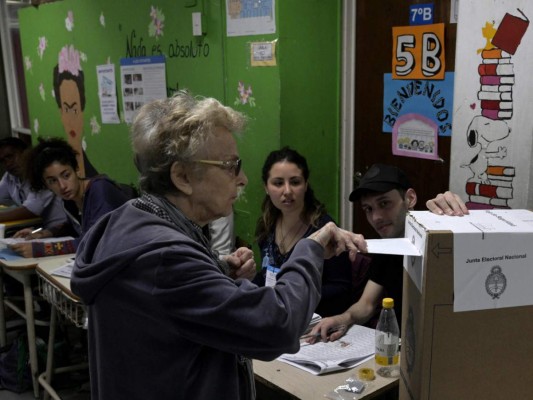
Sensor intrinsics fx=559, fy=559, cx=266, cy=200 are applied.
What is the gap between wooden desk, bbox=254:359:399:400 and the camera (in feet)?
5.17

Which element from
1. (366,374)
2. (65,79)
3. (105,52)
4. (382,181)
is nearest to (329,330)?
(366,374)

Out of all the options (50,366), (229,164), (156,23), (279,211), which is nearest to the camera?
(229,164)

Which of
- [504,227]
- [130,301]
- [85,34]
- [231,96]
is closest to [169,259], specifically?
[130,301]

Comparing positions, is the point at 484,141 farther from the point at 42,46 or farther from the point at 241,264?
the point at 42,46

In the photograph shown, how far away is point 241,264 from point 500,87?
1.22m

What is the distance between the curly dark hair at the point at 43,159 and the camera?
305cm

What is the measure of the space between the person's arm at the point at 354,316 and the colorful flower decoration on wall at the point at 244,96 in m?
1.36

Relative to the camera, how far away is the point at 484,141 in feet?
6.86

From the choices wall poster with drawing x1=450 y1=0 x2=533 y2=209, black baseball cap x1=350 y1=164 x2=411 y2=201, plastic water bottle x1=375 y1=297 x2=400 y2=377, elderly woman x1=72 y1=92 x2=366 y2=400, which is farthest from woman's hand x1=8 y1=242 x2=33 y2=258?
wall poster with drawing x1=450 y1=0 x2=533 y2=209

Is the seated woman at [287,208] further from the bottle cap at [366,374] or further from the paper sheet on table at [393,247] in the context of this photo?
the paper sheet on table at [393,247]

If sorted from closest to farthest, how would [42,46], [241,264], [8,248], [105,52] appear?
[241,264] < [8,248] < [105,52] < [42,46]

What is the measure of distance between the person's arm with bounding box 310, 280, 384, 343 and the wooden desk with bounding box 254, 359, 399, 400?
0.20 metres

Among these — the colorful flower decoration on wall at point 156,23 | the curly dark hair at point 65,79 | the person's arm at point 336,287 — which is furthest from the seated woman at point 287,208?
the curly dark hair at point 65,79

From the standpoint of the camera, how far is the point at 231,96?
3.19 m
